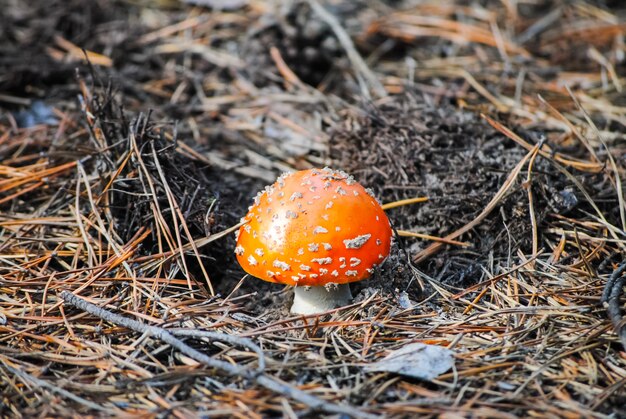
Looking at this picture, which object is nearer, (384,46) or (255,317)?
(255,317)

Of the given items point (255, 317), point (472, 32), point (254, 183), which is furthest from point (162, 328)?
point (472, 32)

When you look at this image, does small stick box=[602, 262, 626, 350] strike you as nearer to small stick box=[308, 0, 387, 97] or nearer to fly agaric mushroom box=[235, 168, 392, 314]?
fly agaric mushroom box=[235, 168, 392, 314]

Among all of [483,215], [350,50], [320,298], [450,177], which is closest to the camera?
[320,298]

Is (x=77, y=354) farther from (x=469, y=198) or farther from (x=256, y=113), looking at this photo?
(x=256, y=113)

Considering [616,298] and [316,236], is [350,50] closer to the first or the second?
[316,236]

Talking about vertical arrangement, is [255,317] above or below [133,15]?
below

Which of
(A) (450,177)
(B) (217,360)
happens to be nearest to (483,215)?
(A) (450,177)

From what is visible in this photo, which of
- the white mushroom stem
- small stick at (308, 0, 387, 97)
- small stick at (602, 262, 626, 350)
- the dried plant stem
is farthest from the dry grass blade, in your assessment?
small stick at (308, 0, 387, 97)
